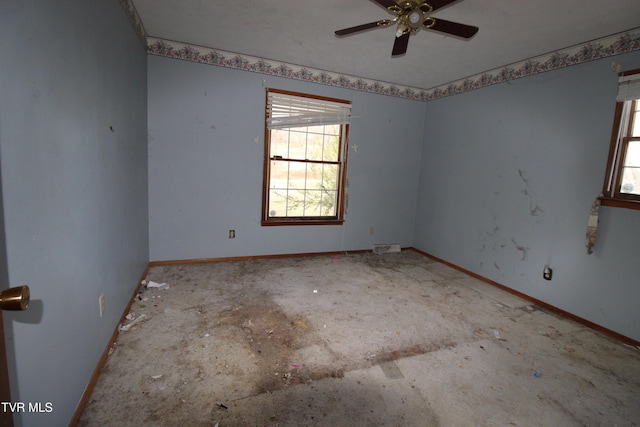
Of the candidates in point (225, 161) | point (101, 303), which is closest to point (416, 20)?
point (225, 161)

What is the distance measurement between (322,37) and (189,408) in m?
3.29

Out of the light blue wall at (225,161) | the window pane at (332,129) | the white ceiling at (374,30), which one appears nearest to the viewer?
the white ceiling at (374,30)

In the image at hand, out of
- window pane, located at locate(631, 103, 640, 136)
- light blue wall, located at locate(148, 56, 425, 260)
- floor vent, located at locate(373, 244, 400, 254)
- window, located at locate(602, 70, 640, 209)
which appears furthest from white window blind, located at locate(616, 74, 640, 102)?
floor vent, located at locate(373, 244, 400, 254)

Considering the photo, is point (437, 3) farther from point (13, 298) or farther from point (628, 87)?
point (13, 298)

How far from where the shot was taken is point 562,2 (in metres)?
2.27

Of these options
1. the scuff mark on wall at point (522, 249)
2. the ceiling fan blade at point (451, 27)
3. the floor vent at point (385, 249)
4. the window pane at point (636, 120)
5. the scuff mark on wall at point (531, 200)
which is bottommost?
the floor vent at point (385, 249)

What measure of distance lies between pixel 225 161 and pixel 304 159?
1.07m

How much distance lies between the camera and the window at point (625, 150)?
A: 2.60 m

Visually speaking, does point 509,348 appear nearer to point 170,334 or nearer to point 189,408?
point 189,408

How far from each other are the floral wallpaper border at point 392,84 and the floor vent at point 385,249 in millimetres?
2352

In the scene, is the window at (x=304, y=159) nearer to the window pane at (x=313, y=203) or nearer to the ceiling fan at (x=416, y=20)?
the window pane at (x=313, y=203)

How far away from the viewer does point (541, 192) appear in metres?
3.26

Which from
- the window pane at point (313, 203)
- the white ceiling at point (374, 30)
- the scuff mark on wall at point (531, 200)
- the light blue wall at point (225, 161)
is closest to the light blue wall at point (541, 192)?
the scuff mark on wall at point (531, 200)

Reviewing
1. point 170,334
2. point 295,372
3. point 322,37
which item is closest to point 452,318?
point 295,372
